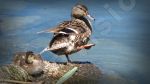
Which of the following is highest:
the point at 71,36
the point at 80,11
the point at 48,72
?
the point at 80,11

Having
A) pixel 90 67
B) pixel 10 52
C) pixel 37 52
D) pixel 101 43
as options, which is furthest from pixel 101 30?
pixel 10 52

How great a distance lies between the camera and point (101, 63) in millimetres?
1943

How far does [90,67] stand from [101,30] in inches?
7.2

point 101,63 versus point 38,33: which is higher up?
point 38,33

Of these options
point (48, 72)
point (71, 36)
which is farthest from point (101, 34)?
point (48, 72)

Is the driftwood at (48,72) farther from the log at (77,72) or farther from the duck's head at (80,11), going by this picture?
the duck's head at (80,11)

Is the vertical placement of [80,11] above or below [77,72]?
above

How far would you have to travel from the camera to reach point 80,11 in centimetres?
197

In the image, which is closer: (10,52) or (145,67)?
(145,67)

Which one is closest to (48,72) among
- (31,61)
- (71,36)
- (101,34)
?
(31,61)

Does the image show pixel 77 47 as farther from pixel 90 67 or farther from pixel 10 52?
pixel 10 52

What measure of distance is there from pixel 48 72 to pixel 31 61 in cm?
10

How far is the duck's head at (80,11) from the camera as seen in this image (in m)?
1.94

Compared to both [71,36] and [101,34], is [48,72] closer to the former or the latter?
[71,36]
